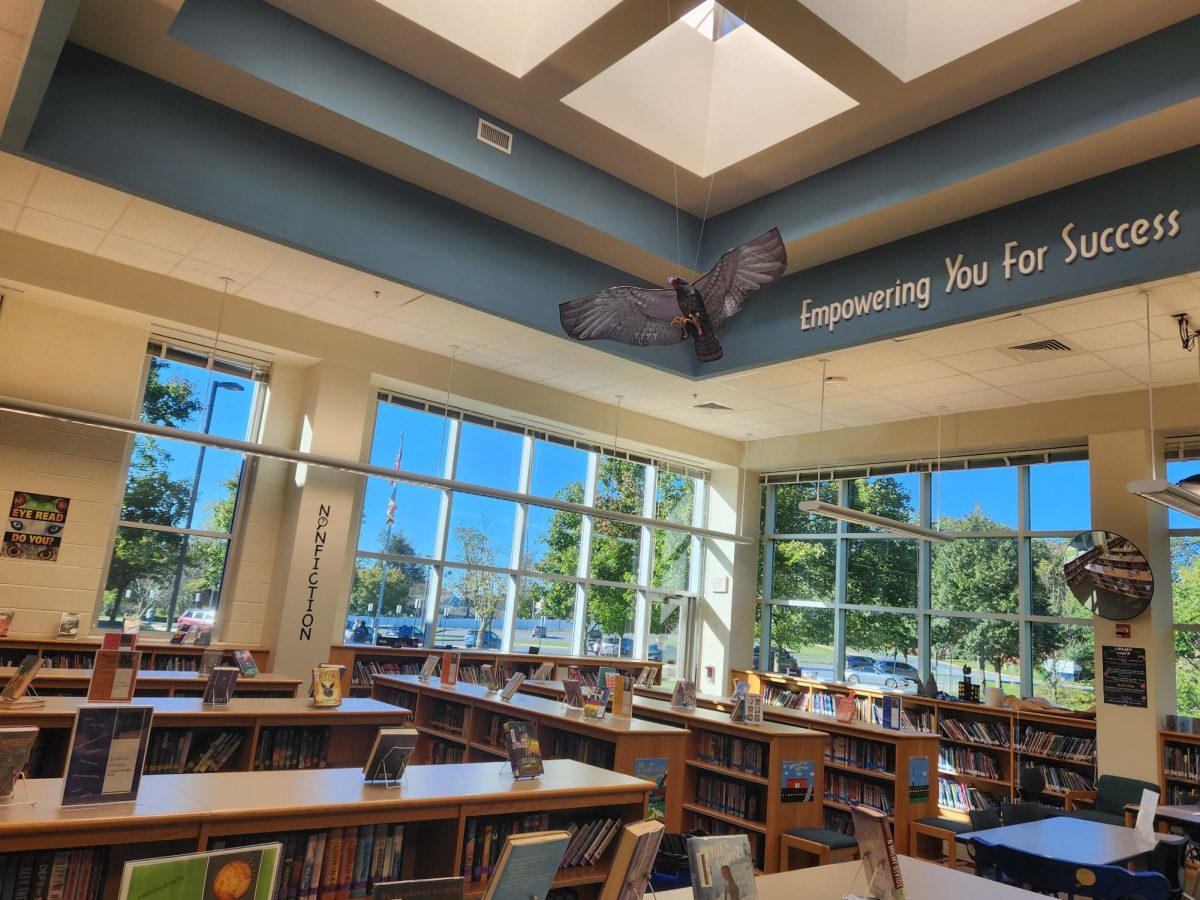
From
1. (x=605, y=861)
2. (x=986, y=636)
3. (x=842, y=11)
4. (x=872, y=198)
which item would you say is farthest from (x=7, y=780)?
(x=986, y=636)

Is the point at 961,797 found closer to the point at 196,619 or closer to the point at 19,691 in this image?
the point at 196,619

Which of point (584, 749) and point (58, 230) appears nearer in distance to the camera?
point (584, 749)

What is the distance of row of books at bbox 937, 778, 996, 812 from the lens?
26.6 feet

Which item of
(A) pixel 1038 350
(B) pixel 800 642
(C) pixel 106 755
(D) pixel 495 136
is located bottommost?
(C) pixel 106 755

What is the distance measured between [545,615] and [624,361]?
12.6ft

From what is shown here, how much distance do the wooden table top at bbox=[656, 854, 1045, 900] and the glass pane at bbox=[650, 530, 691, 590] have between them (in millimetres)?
8091

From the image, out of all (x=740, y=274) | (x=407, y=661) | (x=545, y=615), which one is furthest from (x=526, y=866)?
(x=545, y=615)

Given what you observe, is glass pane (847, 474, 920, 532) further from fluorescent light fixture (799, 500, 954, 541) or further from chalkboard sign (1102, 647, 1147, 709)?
chalkboard sign (1102, 647, 1147, 709)

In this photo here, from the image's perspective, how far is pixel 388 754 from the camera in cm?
325

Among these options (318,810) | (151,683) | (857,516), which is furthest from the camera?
(857,516)

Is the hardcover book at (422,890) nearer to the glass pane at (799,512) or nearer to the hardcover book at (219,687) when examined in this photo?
the hardcover book at (219,687)

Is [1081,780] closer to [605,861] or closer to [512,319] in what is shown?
[605,861]

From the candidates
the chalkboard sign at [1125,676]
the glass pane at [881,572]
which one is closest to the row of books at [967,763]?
the chalkboard sign at [1125,676]

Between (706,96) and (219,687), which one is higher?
(706,96)
